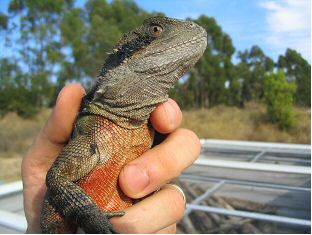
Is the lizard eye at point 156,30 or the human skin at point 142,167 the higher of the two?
the lizard eye at point 156,30

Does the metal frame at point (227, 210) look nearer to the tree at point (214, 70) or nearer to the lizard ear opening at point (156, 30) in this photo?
the lizard ear opening at point (156, 30)

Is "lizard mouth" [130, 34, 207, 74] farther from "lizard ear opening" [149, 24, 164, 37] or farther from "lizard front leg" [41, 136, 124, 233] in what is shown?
"lizard front leg" [41, 136, 124, 233]

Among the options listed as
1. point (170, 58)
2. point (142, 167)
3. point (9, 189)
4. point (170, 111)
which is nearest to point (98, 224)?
point (142, 167)

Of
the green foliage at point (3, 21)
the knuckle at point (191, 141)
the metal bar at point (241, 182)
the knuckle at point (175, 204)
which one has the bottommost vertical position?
the metal bar at point (241, 182)

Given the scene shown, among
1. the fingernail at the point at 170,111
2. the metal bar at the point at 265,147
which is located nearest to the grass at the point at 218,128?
the metal bar at the point at 265,147

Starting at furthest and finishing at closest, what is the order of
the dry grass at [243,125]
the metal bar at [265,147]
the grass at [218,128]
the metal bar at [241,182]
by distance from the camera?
the dry grass at [243,125] → the grass at [218,128] → the metal bar at [265,147] → the metal bar at [241,182]

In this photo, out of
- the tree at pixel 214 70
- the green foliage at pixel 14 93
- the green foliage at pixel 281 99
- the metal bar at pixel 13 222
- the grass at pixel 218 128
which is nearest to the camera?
the metal bar at pixel 13 222

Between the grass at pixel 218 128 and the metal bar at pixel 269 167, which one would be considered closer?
the metal bar at pixel 269 167

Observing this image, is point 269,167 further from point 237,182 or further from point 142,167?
point 142,167
